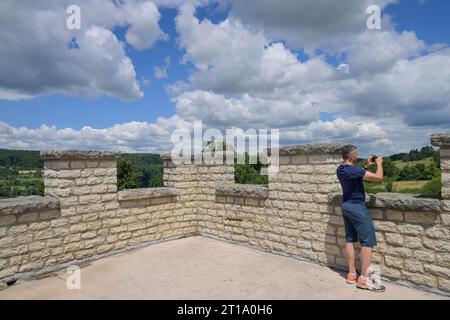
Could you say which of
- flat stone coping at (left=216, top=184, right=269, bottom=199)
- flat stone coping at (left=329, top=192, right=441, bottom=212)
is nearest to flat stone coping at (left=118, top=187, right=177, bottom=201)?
flat stone coping at (left=216, top=184, right=269, bottom=199)

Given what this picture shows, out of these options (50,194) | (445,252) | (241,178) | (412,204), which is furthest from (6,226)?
(241,178)

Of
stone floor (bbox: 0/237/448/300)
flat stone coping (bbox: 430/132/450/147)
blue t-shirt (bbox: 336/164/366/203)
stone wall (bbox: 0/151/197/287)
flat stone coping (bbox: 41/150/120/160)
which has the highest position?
flat stone coping (bbox: 430/132/450/147)

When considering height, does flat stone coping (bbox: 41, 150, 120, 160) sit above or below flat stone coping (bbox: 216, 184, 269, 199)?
above

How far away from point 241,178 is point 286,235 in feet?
53.7

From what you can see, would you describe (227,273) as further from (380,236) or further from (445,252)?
(445,252)

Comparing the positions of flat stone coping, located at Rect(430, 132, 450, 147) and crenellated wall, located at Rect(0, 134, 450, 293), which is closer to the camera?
flat stone coping, located at Rect(430, 132, 450, 147)

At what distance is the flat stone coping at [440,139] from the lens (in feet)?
13.5

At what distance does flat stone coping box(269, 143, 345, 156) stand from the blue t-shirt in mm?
630

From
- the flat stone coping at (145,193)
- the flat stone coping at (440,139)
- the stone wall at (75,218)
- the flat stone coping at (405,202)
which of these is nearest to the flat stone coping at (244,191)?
the flat stone coping at (145,193)

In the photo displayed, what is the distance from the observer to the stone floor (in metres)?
4.55

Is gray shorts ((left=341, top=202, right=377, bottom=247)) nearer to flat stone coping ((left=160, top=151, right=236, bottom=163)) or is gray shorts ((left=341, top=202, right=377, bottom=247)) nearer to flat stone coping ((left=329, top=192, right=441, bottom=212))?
flat stone coping ((left=329, top=192, right=441, bottom=212))

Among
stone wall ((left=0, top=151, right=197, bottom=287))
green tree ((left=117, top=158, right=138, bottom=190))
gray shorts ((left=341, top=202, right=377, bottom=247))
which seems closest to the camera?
gray shorts ((left=341, top=202, right=377, bottom=247))

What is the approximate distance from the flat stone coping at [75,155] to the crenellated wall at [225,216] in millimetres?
18

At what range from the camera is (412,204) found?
14.5 ft
